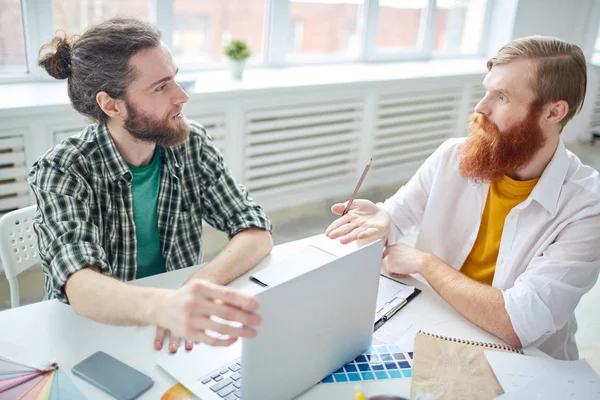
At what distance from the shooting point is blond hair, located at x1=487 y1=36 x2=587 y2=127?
4.51 feet

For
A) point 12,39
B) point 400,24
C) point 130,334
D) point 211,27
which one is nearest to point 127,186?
point 130,334

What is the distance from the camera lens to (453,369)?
41.1 inches

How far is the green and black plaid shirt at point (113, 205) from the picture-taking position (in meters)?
1.24

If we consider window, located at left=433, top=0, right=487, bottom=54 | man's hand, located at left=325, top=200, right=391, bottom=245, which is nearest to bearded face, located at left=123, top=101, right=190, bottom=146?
man's hand, located at left=325, top=200, right=391, bottom=245

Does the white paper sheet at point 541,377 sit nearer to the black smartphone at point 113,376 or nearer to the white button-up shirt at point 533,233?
the white button-up shirt at point 533,233

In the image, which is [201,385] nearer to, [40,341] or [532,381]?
[40,341]

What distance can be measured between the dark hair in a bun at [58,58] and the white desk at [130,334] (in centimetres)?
63

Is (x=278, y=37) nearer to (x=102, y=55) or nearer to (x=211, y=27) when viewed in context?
(x=211, y=27)

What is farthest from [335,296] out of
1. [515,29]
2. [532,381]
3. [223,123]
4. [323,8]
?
[515,29]

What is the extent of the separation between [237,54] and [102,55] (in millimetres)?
1851

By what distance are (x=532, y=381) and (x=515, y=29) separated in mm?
4119

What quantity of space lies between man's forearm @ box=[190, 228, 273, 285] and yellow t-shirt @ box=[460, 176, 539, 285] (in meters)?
0.58

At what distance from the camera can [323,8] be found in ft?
12.4

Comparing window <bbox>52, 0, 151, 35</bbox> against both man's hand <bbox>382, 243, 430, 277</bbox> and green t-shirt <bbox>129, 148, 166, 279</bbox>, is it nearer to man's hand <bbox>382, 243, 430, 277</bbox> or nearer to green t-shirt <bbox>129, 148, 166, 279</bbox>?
green t-shirt <bbox>129, 148, 166, 279</bbox>
